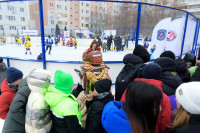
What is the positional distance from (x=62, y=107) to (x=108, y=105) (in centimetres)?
46

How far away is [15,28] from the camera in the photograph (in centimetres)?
680

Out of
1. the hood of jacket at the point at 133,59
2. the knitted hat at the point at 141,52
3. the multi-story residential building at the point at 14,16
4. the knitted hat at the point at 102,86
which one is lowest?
the knitted hat at the point at 102,86

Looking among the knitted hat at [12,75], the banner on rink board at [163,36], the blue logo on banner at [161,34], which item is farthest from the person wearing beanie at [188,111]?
the blue logo on banner at [161,34]

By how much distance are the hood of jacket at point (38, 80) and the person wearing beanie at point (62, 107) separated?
0.09m

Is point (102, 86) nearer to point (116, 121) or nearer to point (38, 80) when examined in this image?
point (116, 121)

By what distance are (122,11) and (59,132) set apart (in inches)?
174

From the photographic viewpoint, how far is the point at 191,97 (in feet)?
3.38

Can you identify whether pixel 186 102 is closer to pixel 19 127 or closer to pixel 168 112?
pixel 168 112

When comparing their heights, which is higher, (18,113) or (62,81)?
(62,81)

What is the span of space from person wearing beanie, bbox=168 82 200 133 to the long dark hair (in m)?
0.21

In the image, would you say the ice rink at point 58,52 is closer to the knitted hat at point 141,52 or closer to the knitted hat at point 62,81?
the knitted hat at point 141,52

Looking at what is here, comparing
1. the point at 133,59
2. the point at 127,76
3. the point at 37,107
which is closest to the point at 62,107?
the point at 37,107

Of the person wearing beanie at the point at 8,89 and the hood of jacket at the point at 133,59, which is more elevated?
the hood of jacket at the point at 133,59

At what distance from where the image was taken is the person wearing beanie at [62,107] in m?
1.33
